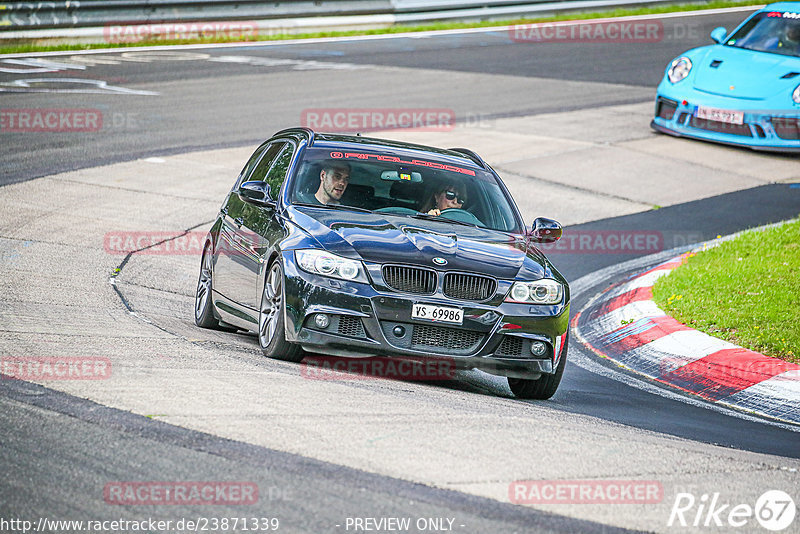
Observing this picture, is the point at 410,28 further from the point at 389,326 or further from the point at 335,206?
the point at 389,326

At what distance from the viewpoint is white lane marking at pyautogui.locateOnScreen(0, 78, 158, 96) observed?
18.9 metres

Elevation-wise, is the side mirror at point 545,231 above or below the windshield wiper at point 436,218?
below

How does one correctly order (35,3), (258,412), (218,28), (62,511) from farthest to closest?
1. (218,28)
2. (35,3)
3. (258,412)
4. (62,511)

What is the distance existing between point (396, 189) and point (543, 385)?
185 cm

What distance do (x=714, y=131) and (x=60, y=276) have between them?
1091 centimetres

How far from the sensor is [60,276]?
982 centimetres

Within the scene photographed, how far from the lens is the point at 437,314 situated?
719cm

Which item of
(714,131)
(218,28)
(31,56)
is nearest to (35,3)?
(31,56)

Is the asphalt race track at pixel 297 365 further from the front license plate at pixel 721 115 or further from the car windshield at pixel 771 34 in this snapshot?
the car windshield at pixel 771 34

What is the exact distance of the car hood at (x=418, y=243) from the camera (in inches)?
290

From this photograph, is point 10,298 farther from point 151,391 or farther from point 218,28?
point 218,28

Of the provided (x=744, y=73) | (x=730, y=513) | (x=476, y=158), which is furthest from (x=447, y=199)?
(x=744, y=73)

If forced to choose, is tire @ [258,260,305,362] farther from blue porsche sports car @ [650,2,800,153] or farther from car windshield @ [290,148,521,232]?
blue porsche sports car @ [650,2,800,153]

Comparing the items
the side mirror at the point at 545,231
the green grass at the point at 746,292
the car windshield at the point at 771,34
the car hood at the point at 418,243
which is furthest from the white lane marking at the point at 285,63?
the car hood at the point at 418,243
